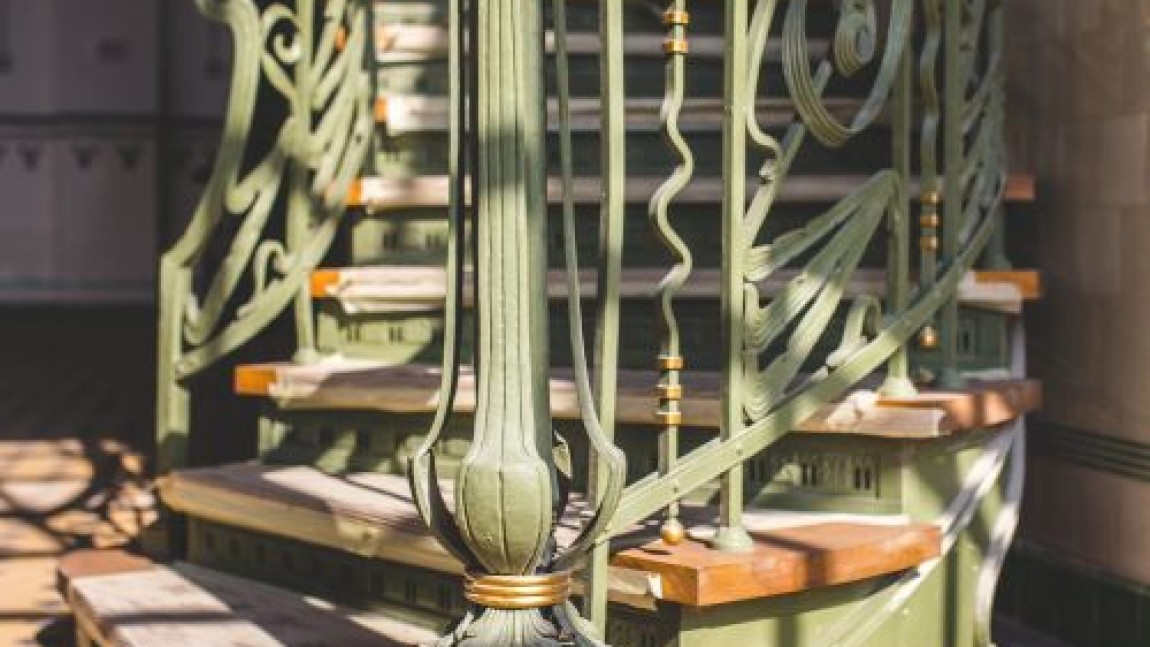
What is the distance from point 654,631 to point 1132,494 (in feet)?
3.92

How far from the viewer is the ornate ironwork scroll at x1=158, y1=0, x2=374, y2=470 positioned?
9.86 feet

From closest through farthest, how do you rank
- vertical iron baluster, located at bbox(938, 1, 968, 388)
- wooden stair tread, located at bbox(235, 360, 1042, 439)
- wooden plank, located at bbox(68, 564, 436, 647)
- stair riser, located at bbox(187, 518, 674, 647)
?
stair riser, located at bbox(187, 518, 674, 647), wooden stair tread, located at bbox(235, 360, 1042, 439), wooden plank, located at bbox(68, 564, 436, 647), vertical iron baluster, located at bbox(938, 1, 968, 388)

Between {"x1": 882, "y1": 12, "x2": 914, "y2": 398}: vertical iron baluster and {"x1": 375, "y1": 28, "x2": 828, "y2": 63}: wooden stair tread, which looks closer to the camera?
{"x1": 882, "y1": 12, "x2": 914, "y2": 398}: vertical iron baluster

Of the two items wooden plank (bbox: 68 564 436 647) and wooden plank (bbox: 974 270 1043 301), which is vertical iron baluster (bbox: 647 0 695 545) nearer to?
wooden plank (bbox: 68 564 436 647)

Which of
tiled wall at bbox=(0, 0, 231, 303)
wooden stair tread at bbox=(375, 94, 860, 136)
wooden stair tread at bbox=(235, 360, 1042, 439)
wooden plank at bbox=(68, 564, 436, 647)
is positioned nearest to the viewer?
wooden stair tread at bbox=(235, 360, 1042, 439)

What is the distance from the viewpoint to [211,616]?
246 centimetres

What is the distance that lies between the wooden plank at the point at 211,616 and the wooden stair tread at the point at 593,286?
63 centimetres

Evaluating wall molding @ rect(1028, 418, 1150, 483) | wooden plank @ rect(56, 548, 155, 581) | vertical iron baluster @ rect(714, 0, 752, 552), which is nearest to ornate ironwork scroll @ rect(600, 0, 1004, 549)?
vertical iron baluster @ rect(714, 0, 752, 552)

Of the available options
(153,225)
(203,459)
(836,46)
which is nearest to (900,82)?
(836,46)

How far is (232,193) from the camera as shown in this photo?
305cm

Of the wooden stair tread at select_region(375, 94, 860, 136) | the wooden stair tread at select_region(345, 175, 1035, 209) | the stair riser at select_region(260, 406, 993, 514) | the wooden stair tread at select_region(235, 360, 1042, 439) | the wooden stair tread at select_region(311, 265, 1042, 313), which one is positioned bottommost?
the stair riser at select_region(260, 406, 993, 514)

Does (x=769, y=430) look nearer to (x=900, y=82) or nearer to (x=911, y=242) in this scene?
(x=900, y=82)

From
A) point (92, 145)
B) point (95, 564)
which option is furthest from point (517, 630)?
point (92, 145)

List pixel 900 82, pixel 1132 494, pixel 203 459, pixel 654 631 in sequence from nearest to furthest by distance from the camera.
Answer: pixel 654 631 < pixel 900 82 < pixel 1132 494 < pixel 203 459
